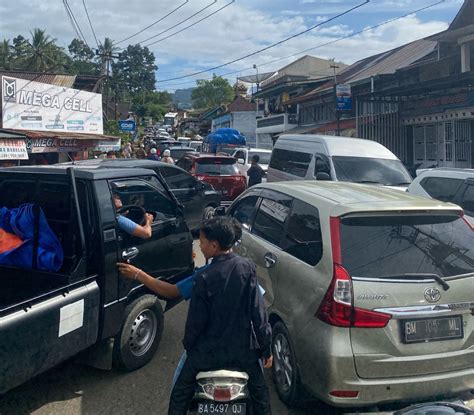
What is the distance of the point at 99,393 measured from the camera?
3842mm

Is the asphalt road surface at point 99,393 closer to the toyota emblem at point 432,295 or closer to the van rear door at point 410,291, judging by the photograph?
the van rear door at point 410,291

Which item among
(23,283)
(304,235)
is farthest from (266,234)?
(23,283)

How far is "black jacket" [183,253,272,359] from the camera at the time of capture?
2.54m

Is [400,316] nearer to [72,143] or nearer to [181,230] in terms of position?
[181,230]

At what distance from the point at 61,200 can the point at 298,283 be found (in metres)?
2.33

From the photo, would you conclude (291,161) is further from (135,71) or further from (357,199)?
(135,71)

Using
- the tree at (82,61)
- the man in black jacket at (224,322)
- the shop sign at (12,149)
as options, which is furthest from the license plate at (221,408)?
the tree at (82,61)

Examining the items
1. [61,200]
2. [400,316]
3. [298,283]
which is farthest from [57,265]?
[400,316]

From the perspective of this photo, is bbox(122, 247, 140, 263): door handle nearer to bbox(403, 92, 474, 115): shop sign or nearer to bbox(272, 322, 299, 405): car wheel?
bbox(272, 322, 299, 405): car wheel

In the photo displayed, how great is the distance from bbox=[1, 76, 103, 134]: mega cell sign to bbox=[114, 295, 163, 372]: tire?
11757 millimetres

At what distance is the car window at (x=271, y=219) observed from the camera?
A: 4.14 m

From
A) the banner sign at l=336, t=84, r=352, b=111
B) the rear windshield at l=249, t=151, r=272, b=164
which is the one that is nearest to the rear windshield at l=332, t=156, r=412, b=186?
the rear windshield at l=249, t=151, r=272, b=164

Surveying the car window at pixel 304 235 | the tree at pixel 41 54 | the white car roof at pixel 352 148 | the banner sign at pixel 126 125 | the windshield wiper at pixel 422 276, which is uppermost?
the tree at pixel 41 54

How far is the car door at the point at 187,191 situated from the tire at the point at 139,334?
493 cm
